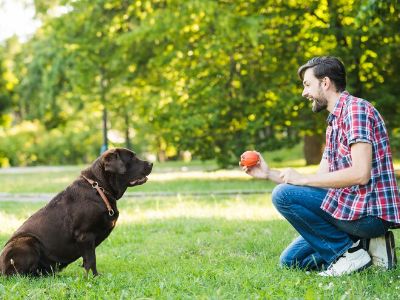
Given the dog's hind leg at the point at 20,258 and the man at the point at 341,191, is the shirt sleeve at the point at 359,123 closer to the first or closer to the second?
the man at the point at 341,191

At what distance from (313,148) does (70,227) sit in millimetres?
16672

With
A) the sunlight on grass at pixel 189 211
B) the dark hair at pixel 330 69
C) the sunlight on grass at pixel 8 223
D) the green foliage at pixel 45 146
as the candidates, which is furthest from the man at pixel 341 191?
the green foliage at pixel 45 146

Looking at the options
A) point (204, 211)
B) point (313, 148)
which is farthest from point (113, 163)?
point (313, 148)

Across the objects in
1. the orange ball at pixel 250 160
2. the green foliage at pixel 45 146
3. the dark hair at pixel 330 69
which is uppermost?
the dark hair at pixel 330 69

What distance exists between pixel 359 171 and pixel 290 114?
41.3 ft

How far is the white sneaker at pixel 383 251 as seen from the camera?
17.1 feet

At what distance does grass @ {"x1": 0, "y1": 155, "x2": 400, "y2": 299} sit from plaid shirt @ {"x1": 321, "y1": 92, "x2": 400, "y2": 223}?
55cm

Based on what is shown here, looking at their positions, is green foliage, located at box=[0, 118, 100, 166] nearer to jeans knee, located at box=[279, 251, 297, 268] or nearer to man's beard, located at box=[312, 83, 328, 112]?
jeans knee, located at box=[279, 251, 297, 268]

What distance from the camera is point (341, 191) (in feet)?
16.7

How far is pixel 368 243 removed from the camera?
5.26 metres

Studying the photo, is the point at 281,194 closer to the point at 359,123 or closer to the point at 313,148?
the point at 359,123

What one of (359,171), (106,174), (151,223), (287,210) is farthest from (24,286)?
(151,223)

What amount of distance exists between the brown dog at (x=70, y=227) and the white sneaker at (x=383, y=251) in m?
2.33

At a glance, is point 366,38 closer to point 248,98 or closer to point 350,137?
point 248,98
